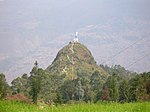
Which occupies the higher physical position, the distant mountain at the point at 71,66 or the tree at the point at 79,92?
the distant mountain at the point at 71,66

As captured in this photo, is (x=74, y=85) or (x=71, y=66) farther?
(x=71, y=66)

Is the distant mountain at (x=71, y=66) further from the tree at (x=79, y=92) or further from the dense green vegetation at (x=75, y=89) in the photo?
the tree at (x=79, y=92)

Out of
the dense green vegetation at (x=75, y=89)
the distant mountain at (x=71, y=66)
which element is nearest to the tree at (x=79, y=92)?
the dense green vegetation at (x=75, y=89)

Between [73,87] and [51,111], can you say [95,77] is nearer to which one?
[73,87]

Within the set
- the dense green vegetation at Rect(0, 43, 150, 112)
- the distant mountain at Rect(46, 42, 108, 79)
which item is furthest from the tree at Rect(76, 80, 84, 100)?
the distant mountain at Rect(46, 42, 108, 79)

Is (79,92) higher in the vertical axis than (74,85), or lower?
lower

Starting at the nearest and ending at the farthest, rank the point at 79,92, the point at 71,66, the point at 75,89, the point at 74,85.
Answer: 1. the point at 79,92
2. the point at 75,89
3. the point at 74,85
4. the point at 71,66

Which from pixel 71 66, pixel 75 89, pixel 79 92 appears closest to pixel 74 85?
pixel 75 89

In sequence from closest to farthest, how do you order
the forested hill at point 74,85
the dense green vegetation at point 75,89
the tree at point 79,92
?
the dense green vegetation at point 75,89
the forested hill at point 74,85
the tree at point 79,92

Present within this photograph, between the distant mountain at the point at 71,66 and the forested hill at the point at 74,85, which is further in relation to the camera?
the distant mountain at the point at 71,66

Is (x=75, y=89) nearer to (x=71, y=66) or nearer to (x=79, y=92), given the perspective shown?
(x=79, y=92)

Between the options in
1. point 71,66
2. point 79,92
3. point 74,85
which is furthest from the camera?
point 71,66

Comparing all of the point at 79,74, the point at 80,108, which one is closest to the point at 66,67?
the point at 79,74

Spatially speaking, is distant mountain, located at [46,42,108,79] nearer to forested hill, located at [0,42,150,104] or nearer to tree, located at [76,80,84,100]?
forested hill, located at [0,42,150,104]
